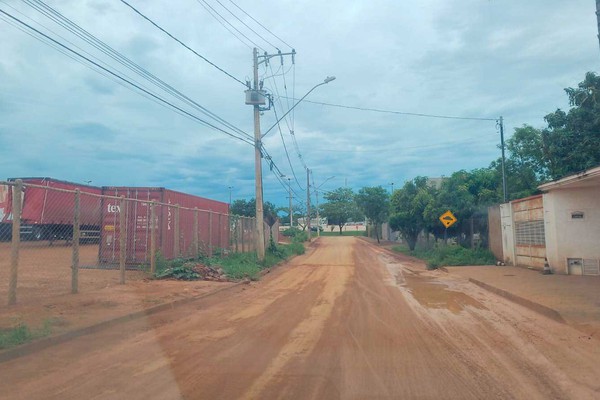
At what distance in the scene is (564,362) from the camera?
7402mm

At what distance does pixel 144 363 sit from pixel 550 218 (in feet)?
52.9

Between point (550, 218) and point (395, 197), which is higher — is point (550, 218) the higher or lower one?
the lower one

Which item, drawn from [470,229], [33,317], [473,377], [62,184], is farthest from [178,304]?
[470,229]

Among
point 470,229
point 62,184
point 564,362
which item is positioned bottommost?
point 564,362

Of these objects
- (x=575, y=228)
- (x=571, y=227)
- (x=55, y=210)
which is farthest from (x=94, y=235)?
(x=575, y=228)

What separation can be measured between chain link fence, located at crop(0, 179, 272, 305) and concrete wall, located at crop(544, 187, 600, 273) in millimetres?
12876

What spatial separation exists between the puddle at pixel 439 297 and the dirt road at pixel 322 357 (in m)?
0.33

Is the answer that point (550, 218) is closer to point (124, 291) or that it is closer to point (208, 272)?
point (208, 272)

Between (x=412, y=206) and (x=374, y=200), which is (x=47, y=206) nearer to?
(x=412, y=206)

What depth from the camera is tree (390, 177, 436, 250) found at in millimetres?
34031

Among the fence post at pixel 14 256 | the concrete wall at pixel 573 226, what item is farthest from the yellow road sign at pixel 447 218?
the fence post at pixel 14 256

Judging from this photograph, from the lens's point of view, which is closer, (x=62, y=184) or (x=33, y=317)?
(x=33, y=317)

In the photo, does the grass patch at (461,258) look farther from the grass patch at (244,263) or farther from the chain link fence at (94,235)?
the chain link fence at (94,235)

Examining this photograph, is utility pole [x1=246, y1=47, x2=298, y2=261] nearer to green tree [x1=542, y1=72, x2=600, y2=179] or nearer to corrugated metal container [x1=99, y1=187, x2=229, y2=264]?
corrugated metal container [x1=99, y1=187, x2=229, y2=264]
